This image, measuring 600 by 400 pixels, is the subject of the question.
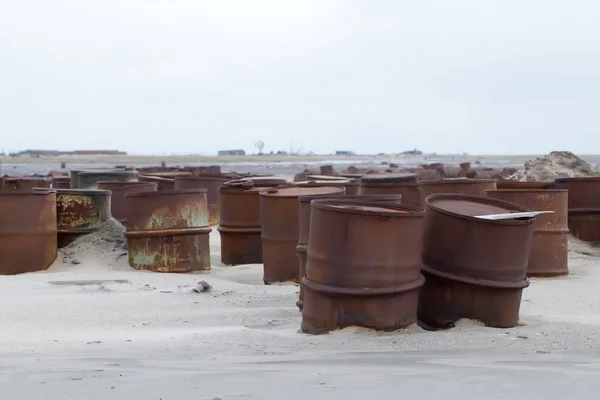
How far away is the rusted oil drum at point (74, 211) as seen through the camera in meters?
9.89

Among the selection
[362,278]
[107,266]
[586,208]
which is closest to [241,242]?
[107,266]

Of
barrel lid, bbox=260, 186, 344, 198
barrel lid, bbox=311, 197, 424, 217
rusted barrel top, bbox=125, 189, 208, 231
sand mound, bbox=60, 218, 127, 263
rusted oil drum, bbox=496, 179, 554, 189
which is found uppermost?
barrel lid, bbox=311, 197, 424, 217

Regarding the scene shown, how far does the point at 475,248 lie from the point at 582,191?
5.76m

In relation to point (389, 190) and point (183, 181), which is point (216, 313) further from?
point (183, 181)

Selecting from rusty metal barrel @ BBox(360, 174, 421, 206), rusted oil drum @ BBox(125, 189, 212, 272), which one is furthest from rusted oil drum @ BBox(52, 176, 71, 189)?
rusty metal barrel @ BBox(360, 174, 421, 206)

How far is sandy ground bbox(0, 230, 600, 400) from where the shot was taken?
4.16m

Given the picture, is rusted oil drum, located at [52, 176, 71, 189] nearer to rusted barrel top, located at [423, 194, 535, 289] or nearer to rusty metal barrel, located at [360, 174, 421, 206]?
rusty metal barrel, located at [360, 174, 421, 206]

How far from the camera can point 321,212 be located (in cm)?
546

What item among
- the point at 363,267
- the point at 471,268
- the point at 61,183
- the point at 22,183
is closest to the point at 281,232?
the point at 471,268

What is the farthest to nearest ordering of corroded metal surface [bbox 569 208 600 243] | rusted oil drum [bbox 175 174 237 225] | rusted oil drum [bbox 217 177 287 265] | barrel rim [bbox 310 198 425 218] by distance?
1. rusted oil drum [bbox 175 174 237 225]
2. corroded metal surface [bbox 569 208 600 243]
3. rusted oil drum [bbox 217 177 287 265]
4. barrel rim [bbox 310 198 425 218]

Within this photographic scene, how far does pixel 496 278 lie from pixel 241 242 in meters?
4.96

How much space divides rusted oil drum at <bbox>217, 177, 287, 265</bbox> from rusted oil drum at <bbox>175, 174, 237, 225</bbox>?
3.35 m

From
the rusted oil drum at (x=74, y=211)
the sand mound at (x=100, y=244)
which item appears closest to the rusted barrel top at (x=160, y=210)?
the sand mound at (x=100, y=244)

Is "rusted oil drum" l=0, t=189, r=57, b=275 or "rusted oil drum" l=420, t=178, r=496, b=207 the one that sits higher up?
"rusted oil drum" l=420, t=178, r=496, b=207
